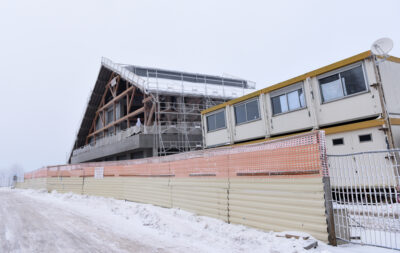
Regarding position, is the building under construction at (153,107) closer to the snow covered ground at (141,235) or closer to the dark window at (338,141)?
the dark window at (338,141)

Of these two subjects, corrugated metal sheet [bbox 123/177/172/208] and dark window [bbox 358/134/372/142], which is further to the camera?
corrugated metal sheet [bbox 123/177/172/208]

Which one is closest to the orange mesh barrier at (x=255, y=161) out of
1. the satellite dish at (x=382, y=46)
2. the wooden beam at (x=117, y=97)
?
the satellite dish at (x=382, y=46)

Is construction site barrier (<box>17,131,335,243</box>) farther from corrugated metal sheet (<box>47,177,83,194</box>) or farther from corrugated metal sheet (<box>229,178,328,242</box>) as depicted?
corrugated metal sheet (<box>47,177,83,194</box>)

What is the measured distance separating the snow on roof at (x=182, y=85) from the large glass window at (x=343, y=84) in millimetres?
16162

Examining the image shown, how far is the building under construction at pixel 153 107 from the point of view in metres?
23.8

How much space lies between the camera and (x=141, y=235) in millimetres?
6961

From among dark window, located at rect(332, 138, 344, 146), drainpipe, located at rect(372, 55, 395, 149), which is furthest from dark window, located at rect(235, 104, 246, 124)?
drainpipe, located at rect(372, 55, 395, 149)

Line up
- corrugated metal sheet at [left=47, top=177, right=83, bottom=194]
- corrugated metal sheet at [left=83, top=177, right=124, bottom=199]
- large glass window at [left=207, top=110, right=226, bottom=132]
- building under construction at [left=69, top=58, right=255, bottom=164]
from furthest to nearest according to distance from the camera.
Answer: building under construction at [left=69, top=58, right=255, bottom=164]
corrugated metal sheet at [left=47, top=177, right=83, bottom=194]
large glass window at [left=207, top=110, right=226, bottom=132]
corrugated metal sheet at [left=83, top=177, right=124, bottom=199]

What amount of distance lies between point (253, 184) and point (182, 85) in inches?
813

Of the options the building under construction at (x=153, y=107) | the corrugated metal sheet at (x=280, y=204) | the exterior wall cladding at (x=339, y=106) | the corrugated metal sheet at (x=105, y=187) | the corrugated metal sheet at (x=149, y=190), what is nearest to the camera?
the corrugated metal sheet at (x=280, y=204)

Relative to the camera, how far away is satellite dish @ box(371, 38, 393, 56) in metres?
9.73

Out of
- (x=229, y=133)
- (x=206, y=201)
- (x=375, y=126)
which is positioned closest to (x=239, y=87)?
(x=229, y=133)

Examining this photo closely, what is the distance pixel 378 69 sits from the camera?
33.1 feet

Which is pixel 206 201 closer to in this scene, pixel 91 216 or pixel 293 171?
pixel 293 171
